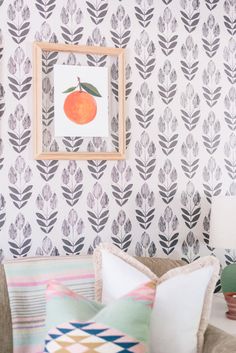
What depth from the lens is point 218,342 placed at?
83.7 inches

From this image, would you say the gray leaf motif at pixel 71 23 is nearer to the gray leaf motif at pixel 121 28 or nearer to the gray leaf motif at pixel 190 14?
the gray leaf motif at pixel 121 28

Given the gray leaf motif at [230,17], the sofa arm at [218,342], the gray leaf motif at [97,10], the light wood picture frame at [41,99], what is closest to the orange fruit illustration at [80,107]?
the light wood picture frame at [41,99]

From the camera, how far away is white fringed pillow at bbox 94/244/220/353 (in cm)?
209

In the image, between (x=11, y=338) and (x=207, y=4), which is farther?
(x=207, y=4)

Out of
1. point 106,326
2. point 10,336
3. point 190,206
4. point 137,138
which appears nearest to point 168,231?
point 190,206

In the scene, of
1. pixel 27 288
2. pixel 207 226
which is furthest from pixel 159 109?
pixel 27 288

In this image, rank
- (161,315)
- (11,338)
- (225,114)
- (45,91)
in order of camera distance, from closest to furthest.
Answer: (161,315)
(11,338)
(45,91)
(225,114)

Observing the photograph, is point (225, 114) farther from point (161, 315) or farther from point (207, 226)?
point (161, 315)

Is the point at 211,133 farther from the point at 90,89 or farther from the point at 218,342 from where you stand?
the point at 218,342

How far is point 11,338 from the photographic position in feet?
7.36

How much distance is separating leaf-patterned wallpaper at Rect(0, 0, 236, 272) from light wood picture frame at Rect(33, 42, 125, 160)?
0.04m

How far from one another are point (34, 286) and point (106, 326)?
1.79 feet

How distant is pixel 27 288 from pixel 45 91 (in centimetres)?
94

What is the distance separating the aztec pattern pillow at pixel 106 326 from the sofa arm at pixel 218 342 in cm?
35
